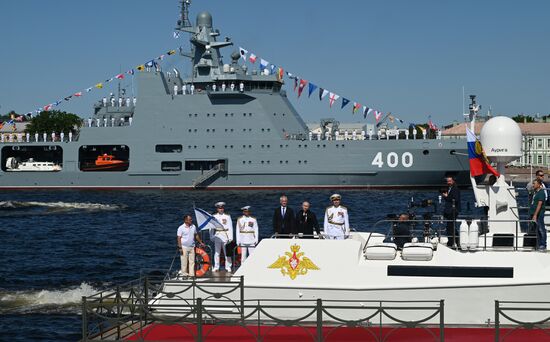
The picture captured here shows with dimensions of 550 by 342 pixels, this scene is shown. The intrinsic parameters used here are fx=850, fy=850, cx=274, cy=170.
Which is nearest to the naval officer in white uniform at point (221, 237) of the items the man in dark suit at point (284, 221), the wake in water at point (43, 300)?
the man in dark suit at point (284, 221)

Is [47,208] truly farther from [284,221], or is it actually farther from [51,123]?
[51,123]

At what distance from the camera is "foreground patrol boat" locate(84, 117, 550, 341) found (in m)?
12.1

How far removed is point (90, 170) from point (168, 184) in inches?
282

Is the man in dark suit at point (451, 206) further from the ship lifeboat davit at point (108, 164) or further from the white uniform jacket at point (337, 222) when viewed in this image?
the ship lifeboat davit at point (108, 164)

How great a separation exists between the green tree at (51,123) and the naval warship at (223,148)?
4402 cm

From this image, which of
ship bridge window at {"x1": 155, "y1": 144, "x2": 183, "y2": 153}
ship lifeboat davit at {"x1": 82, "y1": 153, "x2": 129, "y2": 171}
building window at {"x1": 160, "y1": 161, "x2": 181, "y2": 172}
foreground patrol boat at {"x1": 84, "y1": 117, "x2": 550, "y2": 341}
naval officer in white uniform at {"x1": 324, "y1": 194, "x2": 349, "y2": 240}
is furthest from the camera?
ship lifeboat davit at {"x1": 82, "y1": 153, "x2": 129, "y2": 171}

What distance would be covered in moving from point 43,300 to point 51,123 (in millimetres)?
98398

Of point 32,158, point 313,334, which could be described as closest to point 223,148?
point 32,158

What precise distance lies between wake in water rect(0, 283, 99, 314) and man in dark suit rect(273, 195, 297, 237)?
234 inches

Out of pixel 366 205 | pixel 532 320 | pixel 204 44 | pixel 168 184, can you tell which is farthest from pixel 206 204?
pixel 532 320

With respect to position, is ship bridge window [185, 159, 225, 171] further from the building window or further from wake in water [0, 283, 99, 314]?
wake in water [0, 283, 99, 314]

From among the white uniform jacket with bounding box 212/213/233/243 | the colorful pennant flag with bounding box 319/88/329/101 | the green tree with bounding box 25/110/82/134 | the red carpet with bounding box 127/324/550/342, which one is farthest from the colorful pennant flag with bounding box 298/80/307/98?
the green tree with bounding box 25/110/82/134

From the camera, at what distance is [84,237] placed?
111 ft

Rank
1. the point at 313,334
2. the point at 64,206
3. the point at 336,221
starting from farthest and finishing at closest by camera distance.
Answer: the point at 64,206 → the point at 336,221 → the point at 313,334
